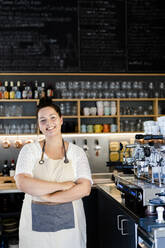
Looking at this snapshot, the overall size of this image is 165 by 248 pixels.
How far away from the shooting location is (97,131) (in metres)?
4.61

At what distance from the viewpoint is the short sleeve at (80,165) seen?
76.5 inches

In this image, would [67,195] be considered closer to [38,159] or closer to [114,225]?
[38,159]

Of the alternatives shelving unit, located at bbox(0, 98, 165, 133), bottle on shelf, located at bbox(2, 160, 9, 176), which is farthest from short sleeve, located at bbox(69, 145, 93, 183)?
bottle on shelf, located at bbox(2, 160, 9, 176)

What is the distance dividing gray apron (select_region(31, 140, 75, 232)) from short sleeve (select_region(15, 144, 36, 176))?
1.9 inches

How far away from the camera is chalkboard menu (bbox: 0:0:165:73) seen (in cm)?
438

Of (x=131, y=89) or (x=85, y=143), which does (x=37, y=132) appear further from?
(x=131, y=89)

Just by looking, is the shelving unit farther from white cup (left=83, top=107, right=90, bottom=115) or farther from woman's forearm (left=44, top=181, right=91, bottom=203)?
woman's forearm (left=44, top=181, right=91, bottom=203)

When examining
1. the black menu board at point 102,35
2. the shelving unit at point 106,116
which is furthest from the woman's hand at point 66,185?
the black menu board at point 102,35

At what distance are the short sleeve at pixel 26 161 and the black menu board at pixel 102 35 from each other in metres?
2.69

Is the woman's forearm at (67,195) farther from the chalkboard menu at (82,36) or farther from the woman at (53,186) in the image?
the chalkboard menu at (82,36)

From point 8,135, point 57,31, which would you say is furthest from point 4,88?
point 57,31

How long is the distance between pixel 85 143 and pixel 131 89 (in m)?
1.04

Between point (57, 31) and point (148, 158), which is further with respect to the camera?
point (57, 31)

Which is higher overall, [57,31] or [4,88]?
[57,31]
